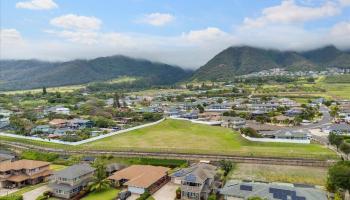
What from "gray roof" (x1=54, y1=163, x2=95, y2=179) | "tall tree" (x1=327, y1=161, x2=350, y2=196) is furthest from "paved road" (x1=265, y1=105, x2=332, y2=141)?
"gray roof" (x1=54, y1=163, x2=95, y2=179)

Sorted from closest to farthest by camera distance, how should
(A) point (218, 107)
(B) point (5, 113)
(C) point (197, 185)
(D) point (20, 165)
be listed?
(C) point (197, 185), (D) point (20, 165), (B) point (5, 113), (A) point (218, 107)

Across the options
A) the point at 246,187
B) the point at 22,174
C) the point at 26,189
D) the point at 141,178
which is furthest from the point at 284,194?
the point at 22,174

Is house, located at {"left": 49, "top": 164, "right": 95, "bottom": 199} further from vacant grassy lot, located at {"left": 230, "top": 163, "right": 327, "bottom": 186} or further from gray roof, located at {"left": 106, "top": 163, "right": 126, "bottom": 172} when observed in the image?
vacant grassy lot, located at {"left": 230, "top": 163, "right": 327, "bottom": 186}

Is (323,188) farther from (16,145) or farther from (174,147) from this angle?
(16,145)

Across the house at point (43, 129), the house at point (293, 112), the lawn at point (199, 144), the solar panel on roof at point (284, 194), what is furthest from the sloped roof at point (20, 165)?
the house at point (293, 112)

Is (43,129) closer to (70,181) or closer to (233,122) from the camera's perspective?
(70,181)

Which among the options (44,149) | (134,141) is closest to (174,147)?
(134,141)

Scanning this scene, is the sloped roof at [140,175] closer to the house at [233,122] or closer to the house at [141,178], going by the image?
the house at [141,178]
